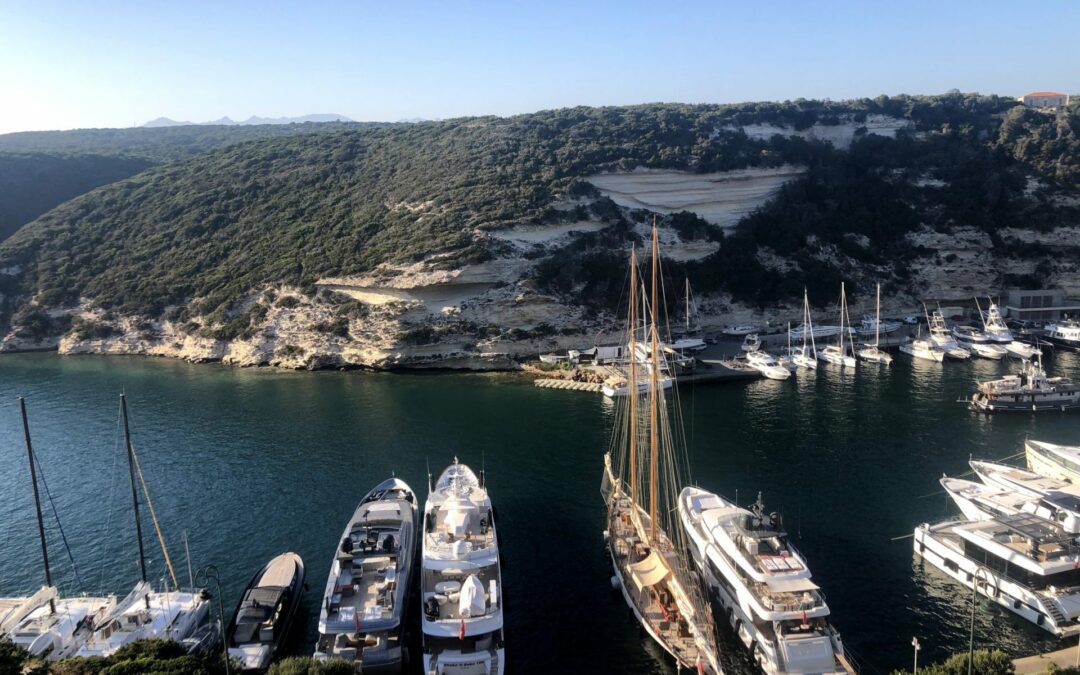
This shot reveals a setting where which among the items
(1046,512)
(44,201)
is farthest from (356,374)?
(44,201)

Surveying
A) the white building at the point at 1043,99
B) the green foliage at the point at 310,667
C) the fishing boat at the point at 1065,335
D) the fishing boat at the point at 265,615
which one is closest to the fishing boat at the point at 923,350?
the fishing boat at the point at 1065,335

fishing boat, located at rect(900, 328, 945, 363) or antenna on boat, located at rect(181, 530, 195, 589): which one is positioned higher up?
antenna on boat, located at rect(181, 530, 195, 589)

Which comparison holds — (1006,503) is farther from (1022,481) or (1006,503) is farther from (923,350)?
(923,350)

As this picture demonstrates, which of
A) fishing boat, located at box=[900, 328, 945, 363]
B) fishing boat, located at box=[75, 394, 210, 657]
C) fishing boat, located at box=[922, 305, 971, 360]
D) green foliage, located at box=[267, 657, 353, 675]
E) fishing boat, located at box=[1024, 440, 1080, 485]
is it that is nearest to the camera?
green foliage, located at box=[267, 657, 353, 675]

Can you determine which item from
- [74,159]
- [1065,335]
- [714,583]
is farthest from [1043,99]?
[74,159]

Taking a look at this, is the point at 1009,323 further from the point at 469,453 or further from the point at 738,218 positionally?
the point at 469,453

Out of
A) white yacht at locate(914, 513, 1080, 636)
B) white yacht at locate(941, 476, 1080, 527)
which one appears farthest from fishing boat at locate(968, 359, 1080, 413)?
white yacht at locate(914, 513, 1080, 636)

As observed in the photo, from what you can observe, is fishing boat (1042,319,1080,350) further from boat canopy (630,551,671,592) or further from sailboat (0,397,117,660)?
sailboat (0,397,117,660)
